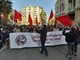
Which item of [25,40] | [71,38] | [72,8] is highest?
[72,8]

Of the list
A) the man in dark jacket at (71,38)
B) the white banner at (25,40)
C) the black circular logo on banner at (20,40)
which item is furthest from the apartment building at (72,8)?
the man in dark jacket at (71,38)

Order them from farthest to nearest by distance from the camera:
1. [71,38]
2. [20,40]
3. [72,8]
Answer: [72,8]
[20,40]
[71,38]

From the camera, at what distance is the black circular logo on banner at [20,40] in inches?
667

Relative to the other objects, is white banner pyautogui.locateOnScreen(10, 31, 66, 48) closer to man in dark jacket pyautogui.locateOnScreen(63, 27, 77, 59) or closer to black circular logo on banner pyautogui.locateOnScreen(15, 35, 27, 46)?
black circular logo on banner pyautogui.locateOnScreen(15, 35, 27, 46)

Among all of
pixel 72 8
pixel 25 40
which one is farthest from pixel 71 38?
pixel 72 8

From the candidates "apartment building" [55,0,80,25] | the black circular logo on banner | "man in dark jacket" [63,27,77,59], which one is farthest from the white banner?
"apartment building" [55,0,80,25]

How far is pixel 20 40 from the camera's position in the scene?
17.1 metres

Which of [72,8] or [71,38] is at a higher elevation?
[72,8]

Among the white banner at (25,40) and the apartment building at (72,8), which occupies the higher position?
the apartment building at (72,8)

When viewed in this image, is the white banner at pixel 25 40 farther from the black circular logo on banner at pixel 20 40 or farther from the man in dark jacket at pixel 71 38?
the man in dark jacket at pixel 71 38

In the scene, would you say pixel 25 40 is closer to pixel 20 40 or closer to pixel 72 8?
pixel 20 40

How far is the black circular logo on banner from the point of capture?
1694 centimetres

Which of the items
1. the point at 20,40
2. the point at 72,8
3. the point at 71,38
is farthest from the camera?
the point at 72,8

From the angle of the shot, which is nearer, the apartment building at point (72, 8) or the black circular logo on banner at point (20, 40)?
the black circular logo on banner at point (20, 40)
